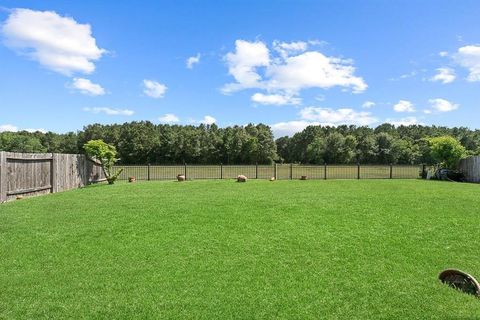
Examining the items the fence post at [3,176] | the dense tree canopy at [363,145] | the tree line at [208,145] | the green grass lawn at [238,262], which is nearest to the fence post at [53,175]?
the fence post at [3,176]

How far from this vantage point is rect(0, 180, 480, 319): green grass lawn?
3684 millimetres

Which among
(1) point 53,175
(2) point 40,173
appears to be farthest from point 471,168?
(2) point 40,173

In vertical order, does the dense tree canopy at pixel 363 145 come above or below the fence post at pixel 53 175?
above

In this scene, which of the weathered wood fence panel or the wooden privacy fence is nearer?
the wooden privacy fence

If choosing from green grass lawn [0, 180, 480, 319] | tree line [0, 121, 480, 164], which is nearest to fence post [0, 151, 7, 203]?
green grass lawn [0, 180, 480, 319]

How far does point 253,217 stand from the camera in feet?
25.5

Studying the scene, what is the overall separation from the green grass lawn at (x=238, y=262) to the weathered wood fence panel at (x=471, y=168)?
42.7 ft

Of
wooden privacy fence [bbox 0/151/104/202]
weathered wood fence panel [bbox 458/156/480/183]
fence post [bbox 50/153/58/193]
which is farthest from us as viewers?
weathered wood fence panel [bbox 458/156/480/183]

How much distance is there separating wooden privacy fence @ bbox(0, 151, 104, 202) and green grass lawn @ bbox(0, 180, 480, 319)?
124 inches

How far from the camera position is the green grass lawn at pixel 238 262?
3684mm

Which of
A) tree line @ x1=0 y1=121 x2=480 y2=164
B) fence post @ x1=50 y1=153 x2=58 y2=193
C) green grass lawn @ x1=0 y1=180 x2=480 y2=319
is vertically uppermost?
tree line @ x1=0 y1=121 x2=480 y2=164

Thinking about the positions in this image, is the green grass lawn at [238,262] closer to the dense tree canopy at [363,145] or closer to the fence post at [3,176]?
the fence post at [3,176]

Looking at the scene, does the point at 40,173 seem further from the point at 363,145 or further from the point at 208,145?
the point at 363,145

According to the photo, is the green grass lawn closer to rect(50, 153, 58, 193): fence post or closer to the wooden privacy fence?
the wooden privacy fence
